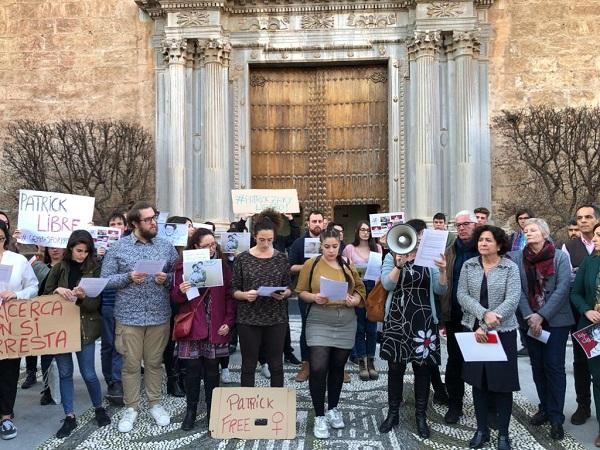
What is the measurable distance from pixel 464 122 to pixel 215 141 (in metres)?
5.62

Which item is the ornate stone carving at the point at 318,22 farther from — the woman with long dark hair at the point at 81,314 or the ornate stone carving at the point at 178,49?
the woman with long dark hair at the point at 81,314

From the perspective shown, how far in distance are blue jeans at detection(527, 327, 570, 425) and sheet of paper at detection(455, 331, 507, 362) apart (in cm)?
79

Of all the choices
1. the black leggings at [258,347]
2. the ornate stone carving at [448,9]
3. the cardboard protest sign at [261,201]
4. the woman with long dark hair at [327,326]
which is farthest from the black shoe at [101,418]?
the ornate stone carving at [448,9]

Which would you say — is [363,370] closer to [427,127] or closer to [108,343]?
[108,343]

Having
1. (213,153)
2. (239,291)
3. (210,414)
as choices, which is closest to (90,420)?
(210,414)

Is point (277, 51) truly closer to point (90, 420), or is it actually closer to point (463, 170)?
point (463, 170)

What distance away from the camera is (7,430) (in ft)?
16.1

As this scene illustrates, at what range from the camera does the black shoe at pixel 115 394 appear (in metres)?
5.76

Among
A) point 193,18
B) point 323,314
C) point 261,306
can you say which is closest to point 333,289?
point 323,314

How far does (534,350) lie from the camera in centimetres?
502

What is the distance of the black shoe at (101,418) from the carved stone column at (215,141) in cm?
761

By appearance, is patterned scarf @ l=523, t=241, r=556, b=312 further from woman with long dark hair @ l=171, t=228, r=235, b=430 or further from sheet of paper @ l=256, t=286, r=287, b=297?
woman with long dark hair @ l=171, t=228, r=235, b=430

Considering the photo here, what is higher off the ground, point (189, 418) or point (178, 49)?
point (178, 49)

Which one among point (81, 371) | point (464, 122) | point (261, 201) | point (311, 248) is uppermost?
point (464, 122)
